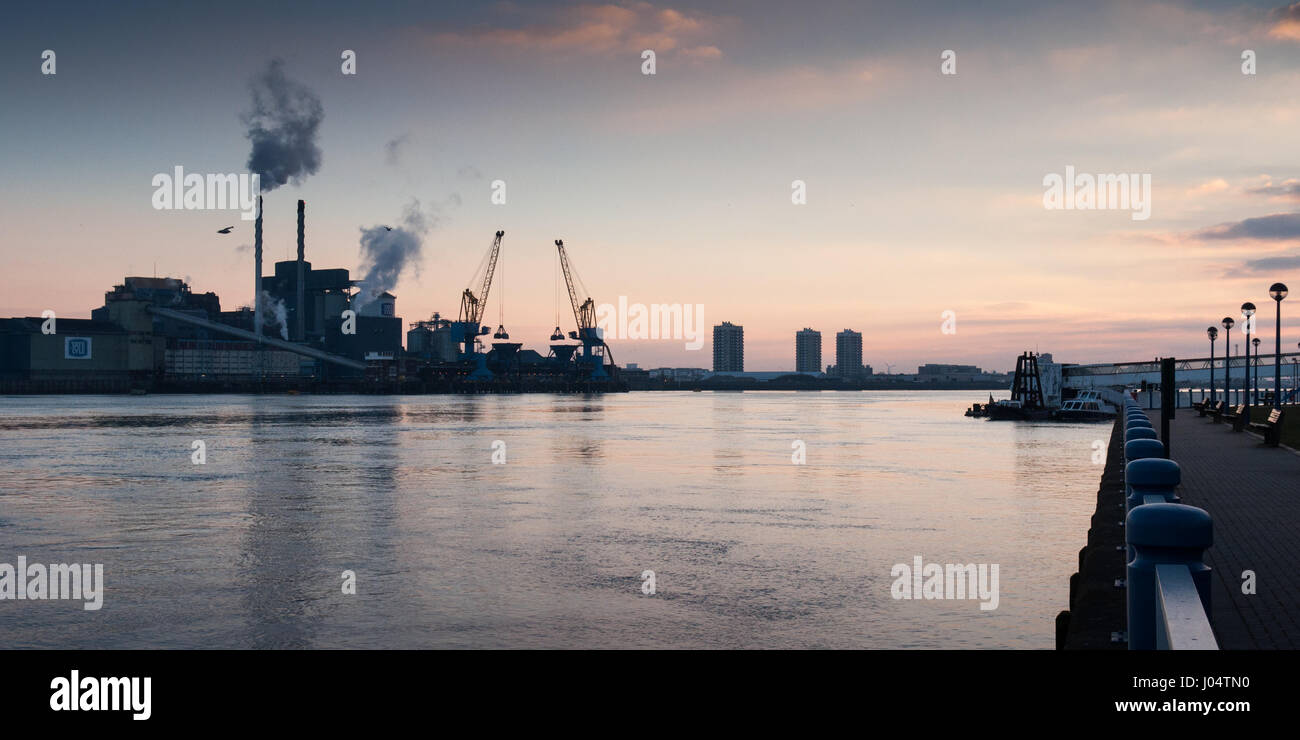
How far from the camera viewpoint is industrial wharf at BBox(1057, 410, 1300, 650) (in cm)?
1030

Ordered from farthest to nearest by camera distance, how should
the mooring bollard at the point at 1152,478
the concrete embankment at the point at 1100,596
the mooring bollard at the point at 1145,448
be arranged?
1. the mooring bollard at the point at 1145,448
2. the concrete embankment at the point at 1100,596
3. the mooring bollard at the point at 1152,478

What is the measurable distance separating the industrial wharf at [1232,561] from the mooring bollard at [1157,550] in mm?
400

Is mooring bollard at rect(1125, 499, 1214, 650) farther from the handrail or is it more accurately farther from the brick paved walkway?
the brick paved walkway

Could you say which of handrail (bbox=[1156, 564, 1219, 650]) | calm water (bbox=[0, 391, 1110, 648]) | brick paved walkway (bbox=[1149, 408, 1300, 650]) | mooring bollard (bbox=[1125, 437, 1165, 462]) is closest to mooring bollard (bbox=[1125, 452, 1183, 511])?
brick paved walkway (bbox=[1149, 408, 1300, 650])

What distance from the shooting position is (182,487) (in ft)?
132

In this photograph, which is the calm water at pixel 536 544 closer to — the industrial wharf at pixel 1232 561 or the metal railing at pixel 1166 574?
the industrial wharf at pixel 1232 561

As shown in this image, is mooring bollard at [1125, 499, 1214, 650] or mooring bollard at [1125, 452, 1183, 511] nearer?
mooring bollard at [1125, 499, 1214, 650]

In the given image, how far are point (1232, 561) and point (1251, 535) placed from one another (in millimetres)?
2912

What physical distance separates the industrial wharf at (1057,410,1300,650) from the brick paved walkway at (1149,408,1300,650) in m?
→ 0.01

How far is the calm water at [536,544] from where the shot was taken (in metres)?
17.4
